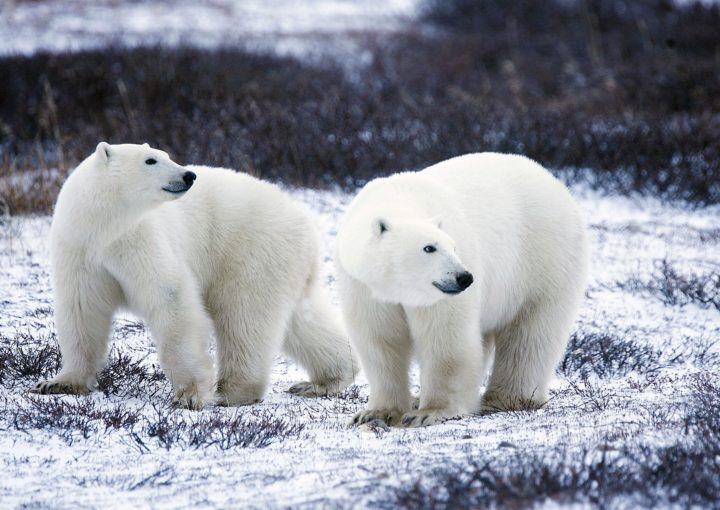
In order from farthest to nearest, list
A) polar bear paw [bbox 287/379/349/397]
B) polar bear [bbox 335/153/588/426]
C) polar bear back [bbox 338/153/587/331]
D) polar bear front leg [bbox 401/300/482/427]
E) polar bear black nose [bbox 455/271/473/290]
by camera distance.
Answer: polar bear paw [bbox 287/379/349/397], polar bear back [bbox 338/153/587/331], polar bear front leg [bbox 401/300/482/427], polar bear [bbox 335/153/588/426], polar bear black nose [bbox 455/271/473/290]

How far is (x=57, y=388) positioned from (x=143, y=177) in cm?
92

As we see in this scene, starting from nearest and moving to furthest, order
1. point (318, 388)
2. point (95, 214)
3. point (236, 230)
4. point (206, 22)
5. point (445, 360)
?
point (445, 360) < point (95, 214) < point (236, 230) < point (318, 388) < point (206, 22)

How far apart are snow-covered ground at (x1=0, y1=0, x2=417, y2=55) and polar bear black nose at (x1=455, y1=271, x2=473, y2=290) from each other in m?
11.7

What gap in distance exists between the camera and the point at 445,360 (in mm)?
3543

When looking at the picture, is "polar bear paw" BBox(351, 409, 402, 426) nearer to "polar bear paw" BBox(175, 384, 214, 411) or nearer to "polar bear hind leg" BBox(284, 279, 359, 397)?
"polar bear paw" BBox(175, 384, 214, 411)

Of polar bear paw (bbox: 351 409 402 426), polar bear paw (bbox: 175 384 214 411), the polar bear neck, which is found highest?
the polar bear neck

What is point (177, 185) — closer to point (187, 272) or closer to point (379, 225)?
point (187, 272)

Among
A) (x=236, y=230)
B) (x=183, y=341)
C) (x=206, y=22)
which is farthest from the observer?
(x=206, y=22)

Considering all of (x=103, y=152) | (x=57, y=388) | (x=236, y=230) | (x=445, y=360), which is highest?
(x=103, y=152)

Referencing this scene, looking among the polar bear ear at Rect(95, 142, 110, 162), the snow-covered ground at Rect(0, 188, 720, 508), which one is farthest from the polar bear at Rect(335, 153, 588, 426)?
the polar bear ear at Rect(95, 142, 110, 162)

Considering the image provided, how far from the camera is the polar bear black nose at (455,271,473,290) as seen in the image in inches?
124

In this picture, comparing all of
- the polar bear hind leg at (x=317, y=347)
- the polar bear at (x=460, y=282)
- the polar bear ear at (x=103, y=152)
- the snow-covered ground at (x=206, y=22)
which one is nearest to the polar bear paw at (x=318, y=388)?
the polar bear hind leg at (x=317, y=347)

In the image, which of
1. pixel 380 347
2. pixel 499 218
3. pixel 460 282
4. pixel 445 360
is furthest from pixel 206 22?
pixel 460 282

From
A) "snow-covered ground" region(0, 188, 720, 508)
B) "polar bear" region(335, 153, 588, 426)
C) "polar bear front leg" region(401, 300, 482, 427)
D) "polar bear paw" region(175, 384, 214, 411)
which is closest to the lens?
"snow-covered ground" region(0, 188, 720, 508)
